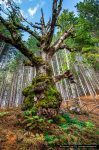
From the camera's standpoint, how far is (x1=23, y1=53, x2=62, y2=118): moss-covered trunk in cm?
664

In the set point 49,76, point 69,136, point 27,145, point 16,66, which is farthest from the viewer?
point 16,66

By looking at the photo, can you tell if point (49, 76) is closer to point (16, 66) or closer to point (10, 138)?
point (10, 138)

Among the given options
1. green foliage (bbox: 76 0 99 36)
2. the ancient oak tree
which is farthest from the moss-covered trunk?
green foliage (bbox: 76 0 99 36)

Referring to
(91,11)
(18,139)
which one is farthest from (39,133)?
(91,11)

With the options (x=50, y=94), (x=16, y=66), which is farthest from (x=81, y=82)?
(x=50, y=94)

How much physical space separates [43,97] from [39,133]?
4.85 ft

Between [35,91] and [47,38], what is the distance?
2.96m

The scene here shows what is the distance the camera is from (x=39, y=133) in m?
5.80

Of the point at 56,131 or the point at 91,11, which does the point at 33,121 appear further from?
the point at 91,11

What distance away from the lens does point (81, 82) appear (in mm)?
31953

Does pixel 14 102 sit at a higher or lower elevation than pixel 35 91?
higher

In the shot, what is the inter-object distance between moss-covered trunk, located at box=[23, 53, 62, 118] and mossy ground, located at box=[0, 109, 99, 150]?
291mm

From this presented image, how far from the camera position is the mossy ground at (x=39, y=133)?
5.25m

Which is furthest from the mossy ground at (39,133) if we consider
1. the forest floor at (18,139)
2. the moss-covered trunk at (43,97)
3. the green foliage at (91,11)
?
the green foliage at (91,11)
